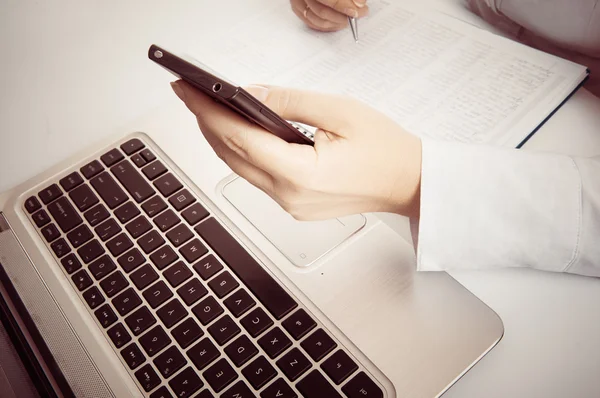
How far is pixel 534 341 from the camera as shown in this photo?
1.23 ft

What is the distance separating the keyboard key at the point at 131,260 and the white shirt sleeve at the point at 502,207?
27 cm

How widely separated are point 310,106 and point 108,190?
0.83ft

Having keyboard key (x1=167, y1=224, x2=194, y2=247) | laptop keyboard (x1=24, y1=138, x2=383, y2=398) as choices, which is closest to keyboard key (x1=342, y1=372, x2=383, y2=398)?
laptop keyboard (x1=24, y1=138, x2=383, y2=398)

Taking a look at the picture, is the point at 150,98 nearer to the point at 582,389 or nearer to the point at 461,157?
the point at 461,157

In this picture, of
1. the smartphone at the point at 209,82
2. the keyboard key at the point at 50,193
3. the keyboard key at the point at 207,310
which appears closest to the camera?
the smartphone at the point at 209,82

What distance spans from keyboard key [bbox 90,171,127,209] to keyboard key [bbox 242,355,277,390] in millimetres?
228

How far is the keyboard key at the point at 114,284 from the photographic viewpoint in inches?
16.6

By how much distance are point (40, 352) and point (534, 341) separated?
17.4 inches

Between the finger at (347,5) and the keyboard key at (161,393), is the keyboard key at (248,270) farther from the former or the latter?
the finger at (347,5)

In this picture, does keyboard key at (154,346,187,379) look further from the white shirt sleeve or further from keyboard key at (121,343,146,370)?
the white shirt sleeve

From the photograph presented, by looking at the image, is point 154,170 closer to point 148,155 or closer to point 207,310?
point 148,155

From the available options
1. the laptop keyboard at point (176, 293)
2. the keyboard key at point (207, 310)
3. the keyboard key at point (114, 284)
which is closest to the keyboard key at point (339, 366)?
the laptop keyboard at point (176, 293)

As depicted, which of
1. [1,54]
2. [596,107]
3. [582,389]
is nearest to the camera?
[582,389]

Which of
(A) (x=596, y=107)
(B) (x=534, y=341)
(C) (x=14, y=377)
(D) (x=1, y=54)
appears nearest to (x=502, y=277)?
(B) (x=534, y=341)
